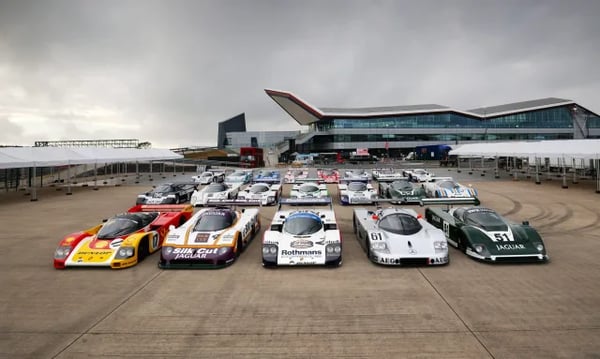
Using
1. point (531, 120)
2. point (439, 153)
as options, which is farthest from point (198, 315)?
point (531, 120)

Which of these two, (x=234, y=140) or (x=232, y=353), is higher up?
(x=234, y=140)

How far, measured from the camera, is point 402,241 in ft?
26.4

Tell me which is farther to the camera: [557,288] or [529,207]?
[529,207]

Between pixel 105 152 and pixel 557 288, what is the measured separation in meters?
34.4

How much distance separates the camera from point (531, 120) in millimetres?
87375

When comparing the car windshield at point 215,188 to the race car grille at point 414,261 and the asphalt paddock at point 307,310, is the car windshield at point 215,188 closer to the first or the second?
the asphalt paddock at point 307,310

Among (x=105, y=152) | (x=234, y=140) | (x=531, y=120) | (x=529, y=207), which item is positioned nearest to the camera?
(x=529, y=207)

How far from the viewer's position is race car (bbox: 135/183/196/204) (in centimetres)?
1698

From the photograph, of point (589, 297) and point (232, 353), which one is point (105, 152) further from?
point (589, 297)

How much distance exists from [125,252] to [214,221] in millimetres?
2235

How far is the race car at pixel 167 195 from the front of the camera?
1698 cm

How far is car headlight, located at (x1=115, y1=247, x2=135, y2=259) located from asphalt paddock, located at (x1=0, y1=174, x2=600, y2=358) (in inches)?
14.1

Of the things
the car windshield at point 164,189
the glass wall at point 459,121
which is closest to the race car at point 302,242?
the car windshield at point 164,189

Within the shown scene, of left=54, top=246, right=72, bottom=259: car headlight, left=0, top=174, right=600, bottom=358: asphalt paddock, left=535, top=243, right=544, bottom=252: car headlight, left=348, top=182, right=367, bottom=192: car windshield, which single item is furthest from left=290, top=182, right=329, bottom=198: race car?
left=54, top=246, right=72, bottom=259: car headlight
